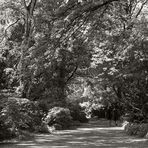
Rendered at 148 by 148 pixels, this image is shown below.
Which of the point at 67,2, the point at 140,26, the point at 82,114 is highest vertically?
the point at 140,26

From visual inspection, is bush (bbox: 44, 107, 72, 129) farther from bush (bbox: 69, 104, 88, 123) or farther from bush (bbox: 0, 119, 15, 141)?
bush (bbox: 0, 119, 15, 141)

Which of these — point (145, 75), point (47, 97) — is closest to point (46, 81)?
point (47, 97)

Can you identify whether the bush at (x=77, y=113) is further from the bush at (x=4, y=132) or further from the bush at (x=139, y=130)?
the bush at (x=4, y=132)

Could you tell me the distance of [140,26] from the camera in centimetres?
1756

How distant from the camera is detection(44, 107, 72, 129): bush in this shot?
25.4 meters

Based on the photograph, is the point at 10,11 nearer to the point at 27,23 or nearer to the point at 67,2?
the point at 27,23

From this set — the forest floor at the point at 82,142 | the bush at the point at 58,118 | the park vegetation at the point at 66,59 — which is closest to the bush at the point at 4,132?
the park vegetation at the point at 66,59

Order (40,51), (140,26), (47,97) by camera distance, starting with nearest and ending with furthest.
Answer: (40,51) < (140,26) < (47,97)

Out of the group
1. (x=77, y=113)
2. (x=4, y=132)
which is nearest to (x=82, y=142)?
(x=4, y=132)

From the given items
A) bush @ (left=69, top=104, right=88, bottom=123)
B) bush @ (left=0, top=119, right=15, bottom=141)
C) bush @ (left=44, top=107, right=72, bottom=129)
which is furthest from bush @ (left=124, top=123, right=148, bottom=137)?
bush @ (left=69, top=104, right=88, bottom=123)

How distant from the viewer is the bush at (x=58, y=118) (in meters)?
25.4

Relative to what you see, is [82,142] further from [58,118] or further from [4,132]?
[58,118]

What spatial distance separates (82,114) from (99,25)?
32358mm

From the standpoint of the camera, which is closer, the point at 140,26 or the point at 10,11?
the point at 140,26
